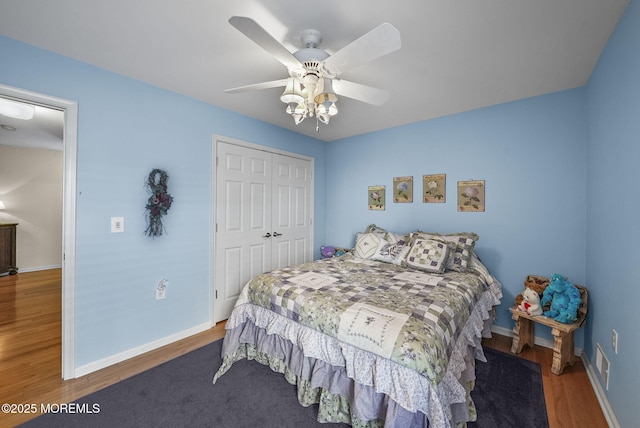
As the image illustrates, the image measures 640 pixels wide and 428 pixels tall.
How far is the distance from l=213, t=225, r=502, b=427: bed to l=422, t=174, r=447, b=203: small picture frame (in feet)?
1.88

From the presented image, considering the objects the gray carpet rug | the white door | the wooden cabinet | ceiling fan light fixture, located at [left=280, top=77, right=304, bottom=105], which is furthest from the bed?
the wooden cabinet

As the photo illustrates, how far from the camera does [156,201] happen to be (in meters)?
2.36

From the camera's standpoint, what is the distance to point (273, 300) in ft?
6.56

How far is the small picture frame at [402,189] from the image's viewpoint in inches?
132

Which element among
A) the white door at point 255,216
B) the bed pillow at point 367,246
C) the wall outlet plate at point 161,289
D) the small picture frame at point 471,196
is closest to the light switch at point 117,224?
the wall outlet plate at point 161,289

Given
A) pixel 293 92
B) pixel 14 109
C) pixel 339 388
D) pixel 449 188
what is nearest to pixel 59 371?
pixel 339 388

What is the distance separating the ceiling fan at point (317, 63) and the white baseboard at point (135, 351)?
93.8 inches

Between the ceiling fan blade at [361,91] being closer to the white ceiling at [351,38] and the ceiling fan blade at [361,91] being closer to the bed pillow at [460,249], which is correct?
the white ceiling at [351,38]

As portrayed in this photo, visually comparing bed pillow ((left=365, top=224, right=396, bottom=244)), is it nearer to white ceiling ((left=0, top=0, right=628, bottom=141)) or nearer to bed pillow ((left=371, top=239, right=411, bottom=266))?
bed pillow ((left=371, top=239, right=411, bottom=266))

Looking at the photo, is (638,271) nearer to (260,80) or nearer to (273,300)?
(273,300)

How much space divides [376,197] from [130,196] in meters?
2.83

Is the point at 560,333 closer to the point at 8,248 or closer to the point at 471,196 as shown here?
the point at 471,196

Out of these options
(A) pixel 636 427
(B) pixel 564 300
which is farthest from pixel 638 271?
(B) pixel 564 300

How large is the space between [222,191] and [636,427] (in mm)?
3387
